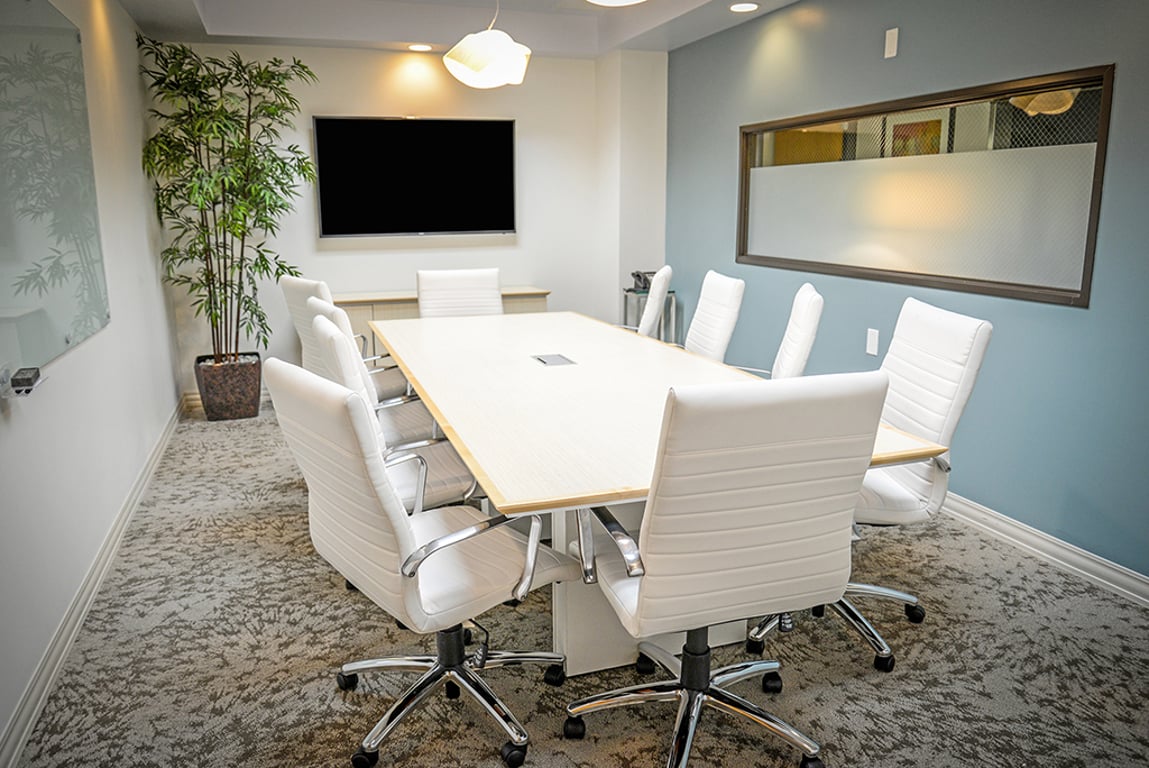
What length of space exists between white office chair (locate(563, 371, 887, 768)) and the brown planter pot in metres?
3.99

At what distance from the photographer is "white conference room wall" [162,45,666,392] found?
19.3ft

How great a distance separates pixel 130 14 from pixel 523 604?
4.10 meters

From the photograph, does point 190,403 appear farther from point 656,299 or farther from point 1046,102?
point 1046,102

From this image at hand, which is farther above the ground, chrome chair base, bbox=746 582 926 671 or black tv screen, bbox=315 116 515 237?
black tv screen, bbox=315 116 515 237

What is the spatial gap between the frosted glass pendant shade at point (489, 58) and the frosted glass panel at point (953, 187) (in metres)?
1.80

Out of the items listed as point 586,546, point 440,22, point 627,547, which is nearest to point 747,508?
point 627,547

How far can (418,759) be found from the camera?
6.92 ft

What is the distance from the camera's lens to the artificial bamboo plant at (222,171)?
16.7ft

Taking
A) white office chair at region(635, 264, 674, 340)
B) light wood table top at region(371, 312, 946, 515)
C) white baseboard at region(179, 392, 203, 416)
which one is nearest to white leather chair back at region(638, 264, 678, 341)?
white office chair at region(635, 264, 674, 340)

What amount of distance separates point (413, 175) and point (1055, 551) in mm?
4638

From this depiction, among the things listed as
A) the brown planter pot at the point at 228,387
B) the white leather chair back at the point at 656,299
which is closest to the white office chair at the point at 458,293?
the white leather chair back at the point at 656,299

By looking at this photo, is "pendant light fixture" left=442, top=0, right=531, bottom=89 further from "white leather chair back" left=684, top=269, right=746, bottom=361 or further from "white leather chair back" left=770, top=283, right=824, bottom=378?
"white leather chair back" left=770, top=283, right=824, bottom=378

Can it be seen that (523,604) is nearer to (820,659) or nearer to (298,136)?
(820,659)

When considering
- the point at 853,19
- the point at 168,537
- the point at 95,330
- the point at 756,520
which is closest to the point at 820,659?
the point at 756,520
